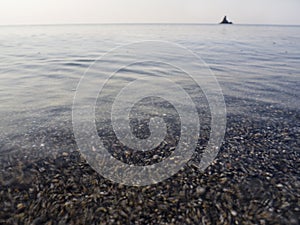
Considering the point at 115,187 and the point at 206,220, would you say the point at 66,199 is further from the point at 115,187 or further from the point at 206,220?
the point at 206,220

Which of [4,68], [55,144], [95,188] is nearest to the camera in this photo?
[95,188]

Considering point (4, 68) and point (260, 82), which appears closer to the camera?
point (260, 82)

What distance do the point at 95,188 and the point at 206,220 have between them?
226 cm

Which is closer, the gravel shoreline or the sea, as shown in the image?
the gravel shoreline

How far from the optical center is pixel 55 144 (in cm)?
631

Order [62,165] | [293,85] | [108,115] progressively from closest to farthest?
[62,165] < [108,115] < [293,85]

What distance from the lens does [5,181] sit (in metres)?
4.88

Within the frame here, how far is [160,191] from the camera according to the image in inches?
185

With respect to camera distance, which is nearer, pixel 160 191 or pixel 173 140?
pixel 160 191

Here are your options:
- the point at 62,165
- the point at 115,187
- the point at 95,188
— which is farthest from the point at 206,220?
the point at 62,165

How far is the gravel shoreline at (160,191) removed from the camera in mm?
4086

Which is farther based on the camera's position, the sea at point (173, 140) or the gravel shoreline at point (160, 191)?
the sea at point (173, 140)

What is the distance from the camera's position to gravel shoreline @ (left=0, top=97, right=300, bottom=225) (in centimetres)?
409

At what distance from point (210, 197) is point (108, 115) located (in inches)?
196
